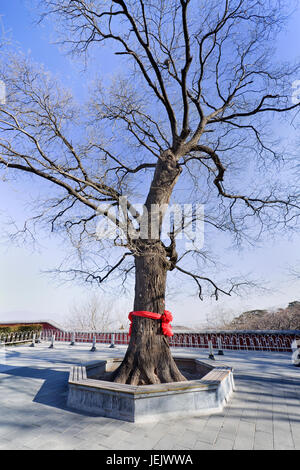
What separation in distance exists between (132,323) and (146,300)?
2.01ft

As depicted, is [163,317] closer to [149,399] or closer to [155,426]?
[149,399]

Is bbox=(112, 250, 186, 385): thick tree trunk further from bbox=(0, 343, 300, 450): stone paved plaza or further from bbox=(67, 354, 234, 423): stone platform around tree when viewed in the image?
bbox=(0, 343, 300, 450): stone paved plaza

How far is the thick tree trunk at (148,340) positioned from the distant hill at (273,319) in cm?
1197

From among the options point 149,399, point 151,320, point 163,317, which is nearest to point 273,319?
point 163,317

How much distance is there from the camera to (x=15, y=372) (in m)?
6.83

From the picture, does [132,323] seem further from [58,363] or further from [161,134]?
[161,134]

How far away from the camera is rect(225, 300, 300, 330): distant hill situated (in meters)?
13.8

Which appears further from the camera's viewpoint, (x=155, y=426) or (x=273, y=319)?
(x=273, y=319)

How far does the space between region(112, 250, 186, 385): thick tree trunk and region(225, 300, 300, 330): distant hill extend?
11967 millimetres

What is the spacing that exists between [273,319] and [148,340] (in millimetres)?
13920

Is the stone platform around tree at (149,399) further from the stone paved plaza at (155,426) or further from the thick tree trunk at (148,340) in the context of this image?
A: the thick tree trunk at (148,340)

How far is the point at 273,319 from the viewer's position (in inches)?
599

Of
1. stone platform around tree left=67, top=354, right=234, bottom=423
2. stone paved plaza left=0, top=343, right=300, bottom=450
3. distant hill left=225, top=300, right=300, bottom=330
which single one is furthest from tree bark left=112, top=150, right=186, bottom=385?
distant hill left=225, top=300, right=300, bottom=330

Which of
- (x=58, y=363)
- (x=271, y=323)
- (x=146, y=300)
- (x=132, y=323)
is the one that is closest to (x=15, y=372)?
(x=58, y=363)
